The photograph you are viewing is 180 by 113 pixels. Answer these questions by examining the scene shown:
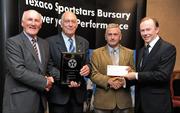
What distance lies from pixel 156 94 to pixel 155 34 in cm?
67

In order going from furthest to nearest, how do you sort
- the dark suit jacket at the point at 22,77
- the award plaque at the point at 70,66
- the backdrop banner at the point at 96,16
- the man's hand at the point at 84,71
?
the backdrop banner at the point at 96,16 → the man's hand at the point at 84,71 → the award plaque at the point at 70,66 → the dark suit jacket at the point at 22,77

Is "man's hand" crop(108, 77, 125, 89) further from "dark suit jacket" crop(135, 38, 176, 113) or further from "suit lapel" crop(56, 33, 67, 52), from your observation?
"suit lapel" crop(56, 33, 67, 52)

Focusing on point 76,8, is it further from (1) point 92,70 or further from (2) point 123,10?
(1) point 92,70

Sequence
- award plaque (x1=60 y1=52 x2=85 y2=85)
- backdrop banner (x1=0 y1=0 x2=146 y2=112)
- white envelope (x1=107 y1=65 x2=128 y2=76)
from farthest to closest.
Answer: backdrop banner (x1=0 y1=0 x2=146 y2=112) < white envelope (x1=107 y1=65 x2=128 y2=76) < award plaque (x1=60 y1=52 x2=85 y2=85)

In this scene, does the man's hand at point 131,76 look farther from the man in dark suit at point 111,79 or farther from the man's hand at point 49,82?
the man's hand at point 49,82

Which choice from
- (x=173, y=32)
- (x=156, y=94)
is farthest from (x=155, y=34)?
(x=173, y=32)

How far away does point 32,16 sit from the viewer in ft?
10.7

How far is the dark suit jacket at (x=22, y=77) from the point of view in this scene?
3.09 meters

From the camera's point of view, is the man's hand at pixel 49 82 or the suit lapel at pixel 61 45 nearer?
the man's hand at pixel 49 82

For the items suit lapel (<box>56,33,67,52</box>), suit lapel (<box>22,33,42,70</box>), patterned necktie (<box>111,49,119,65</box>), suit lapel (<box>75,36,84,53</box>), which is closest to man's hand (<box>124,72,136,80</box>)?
patterned necktie (<box>111,49,119,65</box>)

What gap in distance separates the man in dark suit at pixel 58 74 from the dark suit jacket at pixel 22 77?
1.06 ft

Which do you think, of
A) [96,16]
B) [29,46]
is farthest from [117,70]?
[96,16]

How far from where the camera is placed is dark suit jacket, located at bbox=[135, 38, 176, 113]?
10.9ft

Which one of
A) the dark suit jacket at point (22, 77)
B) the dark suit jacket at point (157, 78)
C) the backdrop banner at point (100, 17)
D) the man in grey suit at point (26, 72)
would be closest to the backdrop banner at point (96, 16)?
the backdrop banner at point (100, 17)
